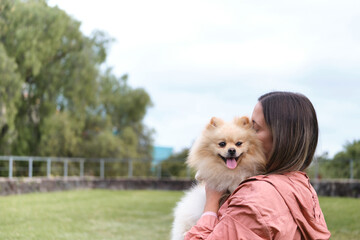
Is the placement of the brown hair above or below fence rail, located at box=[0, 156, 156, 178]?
above

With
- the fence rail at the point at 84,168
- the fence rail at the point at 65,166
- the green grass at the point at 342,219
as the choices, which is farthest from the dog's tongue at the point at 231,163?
the fence rail at the point at 84,168

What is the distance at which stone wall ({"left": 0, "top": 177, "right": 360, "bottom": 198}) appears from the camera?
39.8 feet

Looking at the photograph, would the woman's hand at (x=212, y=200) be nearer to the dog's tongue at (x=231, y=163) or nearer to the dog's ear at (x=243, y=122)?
the dog's tongue at (x=231, y=163)

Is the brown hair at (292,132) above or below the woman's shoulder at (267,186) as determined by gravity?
above

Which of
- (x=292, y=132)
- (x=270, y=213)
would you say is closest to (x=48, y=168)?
(x=292, y=132)

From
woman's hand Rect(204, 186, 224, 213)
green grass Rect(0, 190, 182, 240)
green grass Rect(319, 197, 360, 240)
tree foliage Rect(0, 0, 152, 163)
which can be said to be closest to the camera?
woman's hand Rect(204, 186, 224, 213)

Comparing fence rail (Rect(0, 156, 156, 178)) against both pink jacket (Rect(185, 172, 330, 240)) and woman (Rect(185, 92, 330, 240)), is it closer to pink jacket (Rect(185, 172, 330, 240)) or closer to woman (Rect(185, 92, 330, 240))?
woman (Rect(185, 92, 330, 240))

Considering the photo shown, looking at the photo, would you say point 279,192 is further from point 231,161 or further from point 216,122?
point 216,122

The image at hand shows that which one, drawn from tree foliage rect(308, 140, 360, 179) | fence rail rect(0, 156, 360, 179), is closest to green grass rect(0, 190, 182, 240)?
fence rail rect(0, 156, 360, 179)

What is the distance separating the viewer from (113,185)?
1706cm

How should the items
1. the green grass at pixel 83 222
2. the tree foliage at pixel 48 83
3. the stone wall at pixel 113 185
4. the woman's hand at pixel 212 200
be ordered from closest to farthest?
1. the woman's hand at pixel 212 200
2. the green grass at pixel 83 222
3. the stone wall at pixel 113 185
4. the tree foliage at pixel 48 83

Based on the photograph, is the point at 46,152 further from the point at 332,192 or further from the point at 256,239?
the point at 256,239

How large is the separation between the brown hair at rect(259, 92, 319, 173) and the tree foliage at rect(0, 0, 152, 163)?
12.5 metres

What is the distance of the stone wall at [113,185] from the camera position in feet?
39.8
